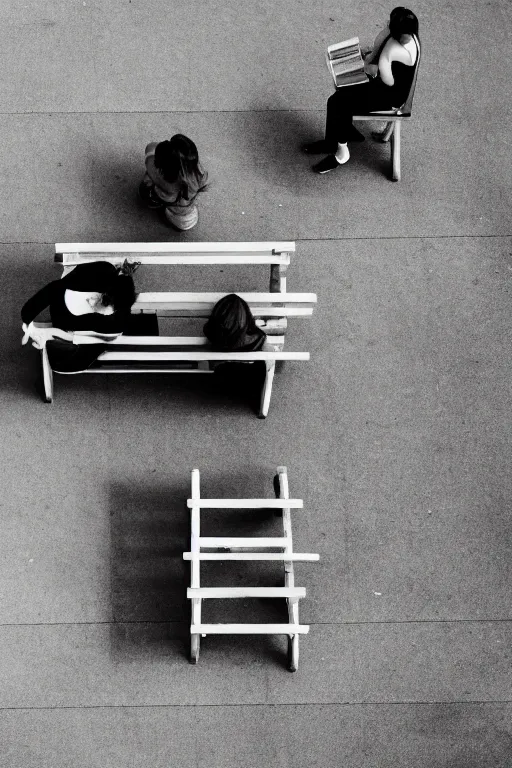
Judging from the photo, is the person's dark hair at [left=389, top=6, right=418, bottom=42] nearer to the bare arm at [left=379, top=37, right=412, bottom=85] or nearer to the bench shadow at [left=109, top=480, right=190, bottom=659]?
the bare arm at [left=379, top=37, right=412, bottom=85]

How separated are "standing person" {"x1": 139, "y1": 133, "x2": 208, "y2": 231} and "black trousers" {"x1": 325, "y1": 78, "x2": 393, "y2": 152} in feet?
2.93

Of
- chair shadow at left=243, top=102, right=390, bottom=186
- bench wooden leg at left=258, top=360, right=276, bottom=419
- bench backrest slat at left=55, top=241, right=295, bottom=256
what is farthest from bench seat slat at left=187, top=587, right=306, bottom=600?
chair shadow at left=243, top=102, right=390, bottom=186

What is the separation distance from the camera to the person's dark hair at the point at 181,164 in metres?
3.93

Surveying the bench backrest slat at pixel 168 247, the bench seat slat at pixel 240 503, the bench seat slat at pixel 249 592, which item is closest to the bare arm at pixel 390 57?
the bench backrest slat at pixel 168 247

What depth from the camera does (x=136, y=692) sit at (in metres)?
4.03

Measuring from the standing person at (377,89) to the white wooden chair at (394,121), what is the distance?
34 millimetres

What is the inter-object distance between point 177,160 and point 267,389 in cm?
123

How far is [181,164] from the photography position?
393 cm

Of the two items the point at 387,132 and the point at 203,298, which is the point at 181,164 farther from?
the point at 387,132

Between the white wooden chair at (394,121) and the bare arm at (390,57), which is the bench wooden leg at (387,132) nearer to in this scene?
the white wooden chair at (394,121)

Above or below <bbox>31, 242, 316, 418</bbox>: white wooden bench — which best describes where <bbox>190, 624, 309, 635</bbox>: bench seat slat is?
below

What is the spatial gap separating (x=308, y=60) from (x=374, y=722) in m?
3.79

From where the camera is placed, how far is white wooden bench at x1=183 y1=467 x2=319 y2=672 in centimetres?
381

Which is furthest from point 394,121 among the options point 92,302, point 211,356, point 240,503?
point 240,503
